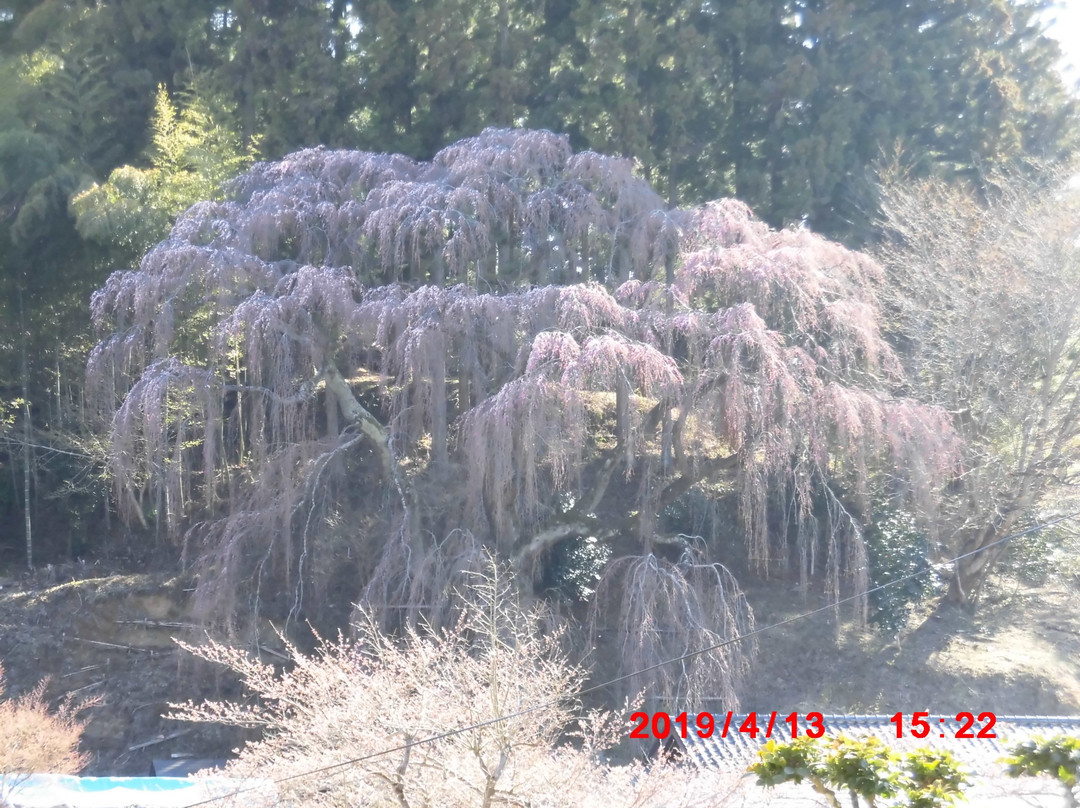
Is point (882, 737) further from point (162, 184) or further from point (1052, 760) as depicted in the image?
point (162, 184)

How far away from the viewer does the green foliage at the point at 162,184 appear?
36.0ft

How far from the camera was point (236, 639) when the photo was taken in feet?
30.8

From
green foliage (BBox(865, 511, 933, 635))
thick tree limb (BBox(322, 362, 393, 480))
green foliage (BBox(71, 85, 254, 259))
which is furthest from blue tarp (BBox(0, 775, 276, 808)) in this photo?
green foliage (BBox(865, 511, 933, 635))

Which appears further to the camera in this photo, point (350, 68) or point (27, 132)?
point (350, 68)

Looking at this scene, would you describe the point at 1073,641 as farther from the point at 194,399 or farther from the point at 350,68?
the point at 350,68

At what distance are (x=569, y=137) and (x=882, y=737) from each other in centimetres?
807

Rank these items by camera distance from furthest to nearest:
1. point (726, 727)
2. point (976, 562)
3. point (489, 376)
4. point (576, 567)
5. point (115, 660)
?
point (976, 562) → point (115, 660) → point (576, 567) → point (489, 376) → point (726, 727)

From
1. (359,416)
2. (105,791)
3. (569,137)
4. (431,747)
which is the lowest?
(105,791)

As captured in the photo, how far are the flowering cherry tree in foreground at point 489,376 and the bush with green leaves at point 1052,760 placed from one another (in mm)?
3698

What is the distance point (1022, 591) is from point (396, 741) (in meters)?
10.8

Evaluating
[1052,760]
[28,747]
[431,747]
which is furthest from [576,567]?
[1052,760]

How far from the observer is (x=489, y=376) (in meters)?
9.55

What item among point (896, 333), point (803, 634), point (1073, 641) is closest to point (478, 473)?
point (803, 634)

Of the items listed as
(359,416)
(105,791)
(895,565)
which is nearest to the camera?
(105,791)
